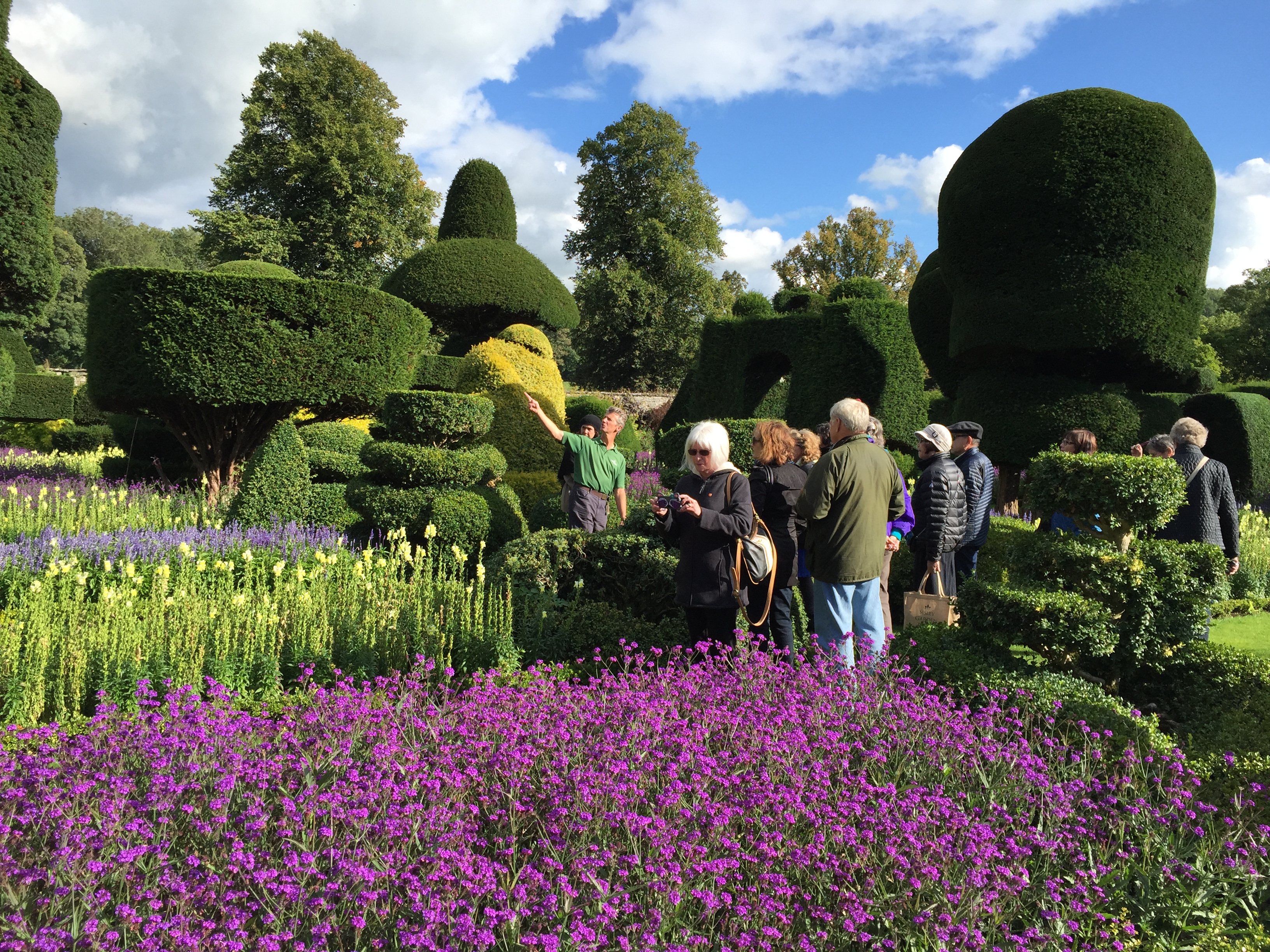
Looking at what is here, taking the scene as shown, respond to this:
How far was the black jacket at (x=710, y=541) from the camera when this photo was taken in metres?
4.08

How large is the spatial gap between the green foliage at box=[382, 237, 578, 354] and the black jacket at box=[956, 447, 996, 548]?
16.7 m

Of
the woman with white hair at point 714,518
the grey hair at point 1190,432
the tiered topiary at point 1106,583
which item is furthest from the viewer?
the grey hair at point 1190,432

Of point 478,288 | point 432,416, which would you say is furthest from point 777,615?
point 478,288

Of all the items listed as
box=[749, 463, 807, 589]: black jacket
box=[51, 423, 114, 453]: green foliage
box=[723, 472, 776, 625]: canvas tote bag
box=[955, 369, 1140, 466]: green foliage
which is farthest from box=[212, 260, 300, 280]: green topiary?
box=[723, 472, 776, 625]: canvas tote bag

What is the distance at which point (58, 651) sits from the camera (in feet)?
13.6

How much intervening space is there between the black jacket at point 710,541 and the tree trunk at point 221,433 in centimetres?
842

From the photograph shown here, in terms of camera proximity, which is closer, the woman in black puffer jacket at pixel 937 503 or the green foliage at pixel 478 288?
the woman in black puffer jacket at pixel 937 503

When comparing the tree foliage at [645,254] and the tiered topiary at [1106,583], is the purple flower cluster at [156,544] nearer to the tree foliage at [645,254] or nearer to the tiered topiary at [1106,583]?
the tiered topiary at [1106,583]

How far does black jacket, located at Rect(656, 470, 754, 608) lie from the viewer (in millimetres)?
4082

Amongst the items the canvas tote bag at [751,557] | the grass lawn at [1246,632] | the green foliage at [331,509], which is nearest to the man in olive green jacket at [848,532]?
the canvas tote bag at [751,557]

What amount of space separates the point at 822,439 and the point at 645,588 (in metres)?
2.31

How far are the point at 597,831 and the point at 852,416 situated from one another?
2738mm

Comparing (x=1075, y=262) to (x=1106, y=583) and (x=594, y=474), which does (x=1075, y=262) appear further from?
(x=1106, y=583)

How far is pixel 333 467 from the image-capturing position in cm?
962
